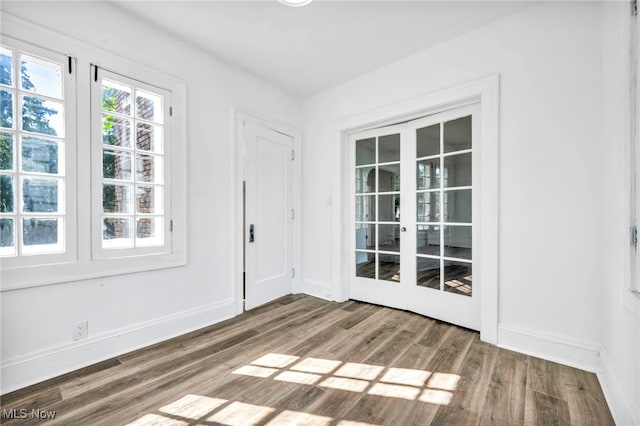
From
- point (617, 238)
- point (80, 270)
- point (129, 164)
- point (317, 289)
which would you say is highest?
point (129, 164)

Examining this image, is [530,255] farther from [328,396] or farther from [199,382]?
[199,382]

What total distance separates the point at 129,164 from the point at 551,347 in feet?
11.7

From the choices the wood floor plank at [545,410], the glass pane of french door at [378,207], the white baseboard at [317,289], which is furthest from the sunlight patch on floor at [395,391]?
the white baseboard at [317,289]

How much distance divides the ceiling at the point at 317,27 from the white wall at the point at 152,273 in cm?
22

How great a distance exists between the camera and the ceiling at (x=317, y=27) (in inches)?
85.6

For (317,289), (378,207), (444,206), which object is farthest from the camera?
(317,289)

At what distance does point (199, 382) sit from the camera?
1.83m

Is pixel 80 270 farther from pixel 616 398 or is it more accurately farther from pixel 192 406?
pixel 616 398

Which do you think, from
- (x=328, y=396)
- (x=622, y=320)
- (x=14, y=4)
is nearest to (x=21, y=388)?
(x=328, y=396)

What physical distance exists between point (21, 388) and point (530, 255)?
3.62 m

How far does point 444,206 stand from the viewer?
2.80 meters

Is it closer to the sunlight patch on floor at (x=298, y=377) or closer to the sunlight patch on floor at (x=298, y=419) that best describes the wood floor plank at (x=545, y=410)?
the sunlight patch on floor at (x=298, y=419)

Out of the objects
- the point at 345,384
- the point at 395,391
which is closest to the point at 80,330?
the point at 345,384

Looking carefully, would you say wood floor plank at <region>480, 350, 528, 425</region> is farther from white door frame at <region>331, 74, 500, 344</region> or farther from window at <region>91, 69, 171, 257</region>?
window at <region>91, 69, 171, 257</region>
